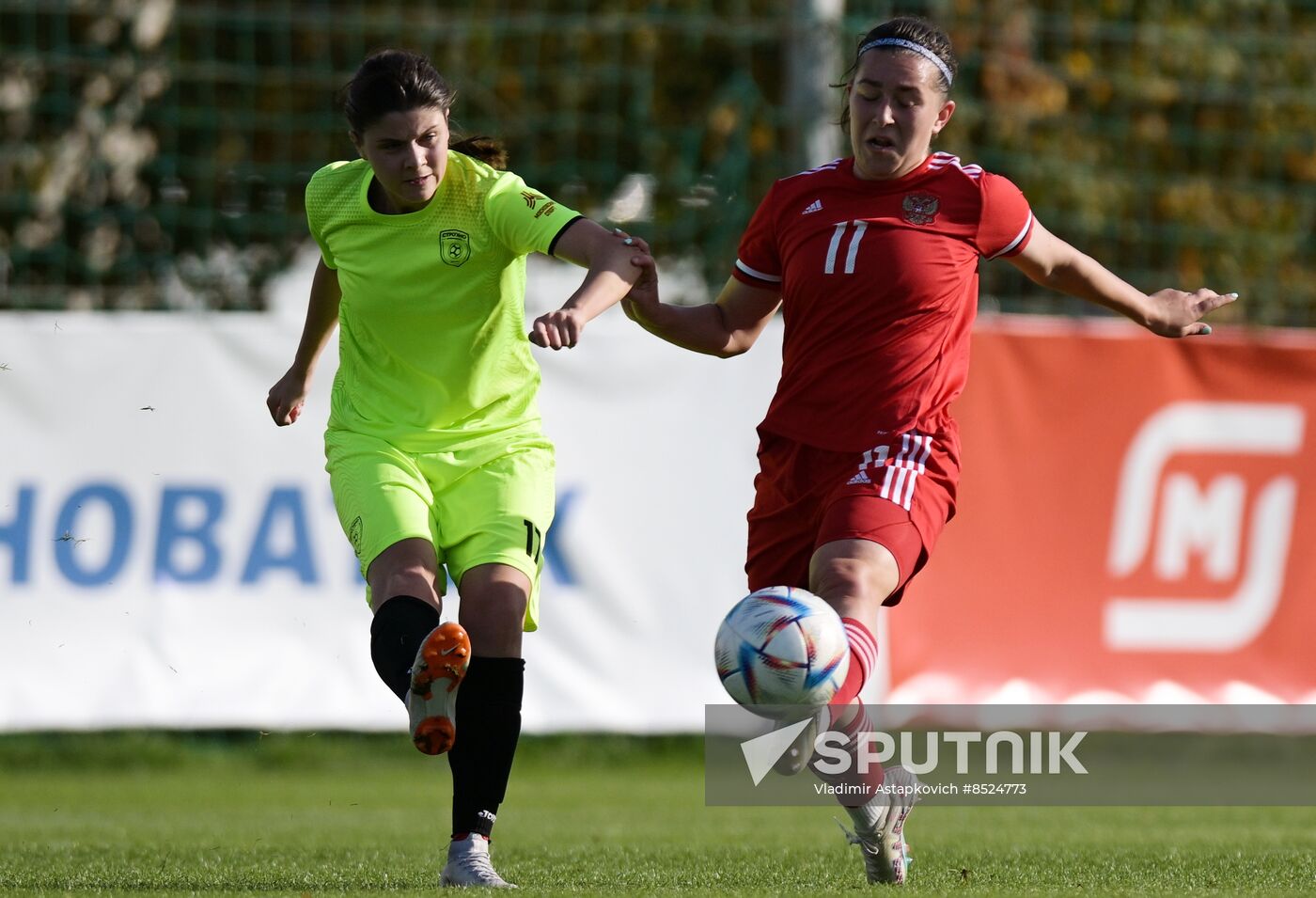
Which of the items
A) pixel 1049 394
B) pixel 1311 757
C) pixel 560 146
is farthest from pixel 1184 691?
pixel 560 146

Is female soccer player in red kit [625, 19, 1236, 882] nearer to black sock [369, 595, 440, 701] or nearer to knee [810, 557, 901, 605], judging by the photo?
knee [810, 557, 901, 605]

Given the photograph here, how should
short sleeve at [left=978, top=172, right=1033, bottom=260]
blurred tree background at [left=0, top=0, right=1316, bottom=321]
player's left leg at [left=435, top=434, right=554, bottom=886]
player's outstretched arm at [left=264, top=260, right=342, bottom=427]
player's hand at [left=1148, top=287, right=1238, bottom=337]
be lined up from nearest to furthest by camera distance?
player's left leg at [left=435, top=434, right=554, bottom=886] < short sleeve at [left=978, top=172, right=1033, bottom=260] < player's hand at [left=1148, top=287, right=1238, bottom=337] < player's outstretched arm at [left=264, top=260, right=342, bottom=427] < blurred tree background at [left=0, top=0, right=1316, bottom=321]

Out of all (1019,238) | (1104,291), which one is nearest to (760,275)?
(1019,238)

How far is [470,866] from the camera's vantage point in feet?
15.3

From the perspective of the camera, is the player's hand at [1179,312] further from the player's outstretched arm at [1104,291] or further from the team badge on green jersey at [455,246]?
the team badge on green jersey at [455,246]

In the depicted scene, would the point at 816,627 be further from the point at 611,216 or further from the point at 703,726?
the point at 611,216

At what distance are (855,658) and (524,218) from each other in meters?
1.38

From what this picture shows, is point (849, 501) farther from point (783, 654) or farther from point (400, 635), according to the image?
point (400, 635)

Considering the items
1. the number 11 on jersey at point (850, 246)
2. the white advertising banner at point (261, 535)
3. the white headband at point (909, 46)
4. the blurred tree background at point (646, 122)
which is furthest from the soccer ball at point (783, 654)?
the blurred tree background at point (646, 122)

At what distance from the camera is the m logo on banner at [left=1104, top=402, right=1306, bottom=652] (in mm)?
8773

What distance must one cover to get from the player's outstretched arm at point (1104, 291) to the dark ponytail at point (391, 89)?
5.03ft

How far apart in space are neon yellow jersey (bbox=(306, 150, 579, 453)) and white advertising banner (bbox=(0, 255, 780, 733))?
Result: 3467 millimetres

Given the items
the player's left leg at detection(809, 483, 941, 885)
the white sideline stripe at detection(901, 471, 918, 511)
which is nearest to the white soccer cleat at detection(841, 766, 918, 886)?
the player's left leg at detection(809, 483, 941, 885)

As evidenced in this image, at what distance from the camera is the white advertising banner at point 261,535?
8297 mm
